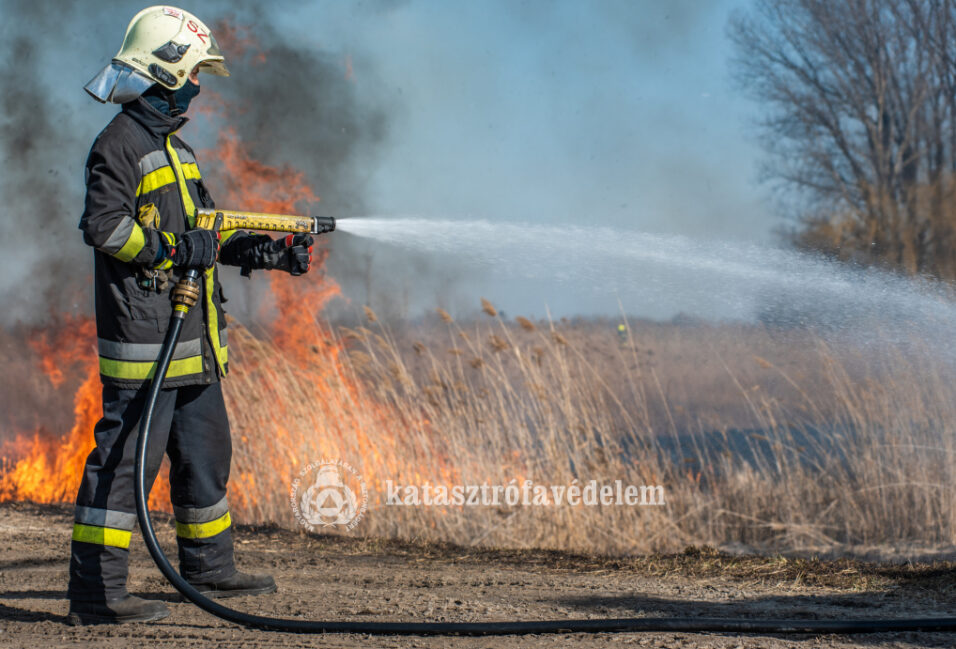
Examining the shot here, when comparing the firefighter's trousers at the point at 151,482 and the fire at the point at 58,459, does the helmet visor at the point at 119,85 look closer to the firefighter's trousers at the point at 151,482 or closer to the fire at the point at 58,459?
the firefighter's trousers at the point at 151,482

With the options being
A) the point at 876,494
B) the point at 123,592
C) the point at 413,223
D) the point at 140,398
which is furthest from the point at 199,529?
the point at 876,494

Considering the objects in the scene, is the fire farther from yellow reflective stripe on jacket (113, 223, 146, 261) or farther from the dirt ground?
yellow reflective stripe on jacket (113, 223, 146, 261)

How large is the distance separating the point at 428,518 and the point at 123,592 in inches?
110

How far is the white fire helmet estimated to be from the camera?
3.25 m

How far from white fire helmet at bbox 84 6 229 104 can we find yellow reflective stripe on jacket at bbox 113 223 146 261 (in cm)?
60

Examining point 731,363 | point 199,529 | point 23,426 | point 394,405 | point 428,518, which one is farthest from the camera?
point 23,426

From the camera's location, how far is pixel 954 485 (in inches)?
230

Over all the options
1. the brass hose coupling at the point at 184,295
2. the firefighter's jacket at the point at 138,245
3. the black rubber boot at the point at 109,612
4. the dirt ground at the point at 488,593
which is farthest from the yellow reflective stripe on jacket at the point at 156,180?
the dirt ground at the point at 488,593

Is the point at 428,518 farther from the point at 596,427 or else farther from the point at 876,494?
the point at 876,494

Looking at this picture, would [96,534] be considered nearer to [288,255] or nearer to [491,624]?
[288,255]

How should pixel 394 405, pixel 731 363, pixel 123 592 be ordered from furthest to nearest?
pixel 731 363, pixel 394 405, pixel 123 592

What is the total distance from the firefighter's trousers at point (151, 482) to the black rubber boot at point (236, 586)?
0.09ft

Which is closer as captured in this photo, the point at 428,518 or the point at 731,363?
the point at 428,518

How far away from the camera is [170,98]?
11.0 feet
